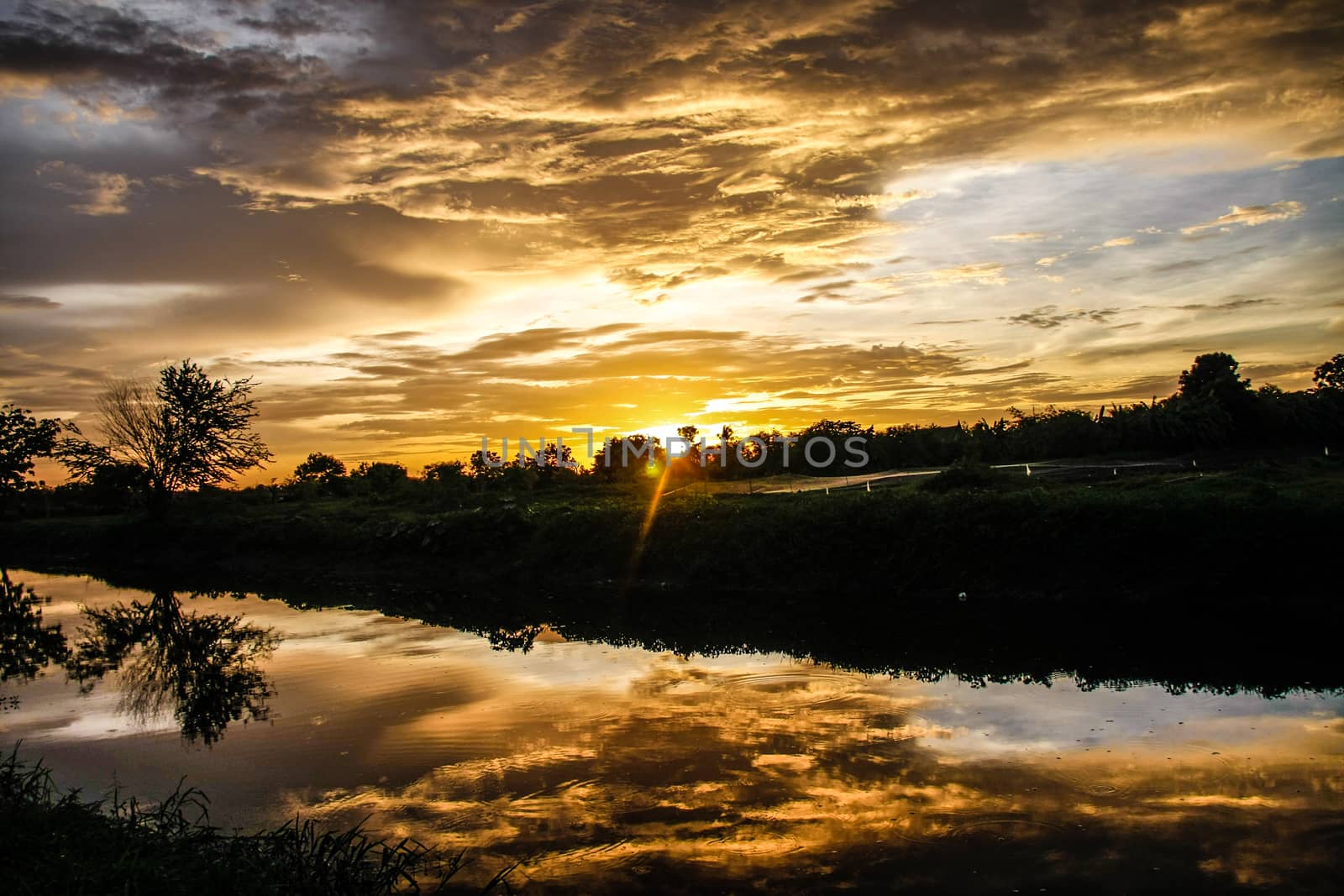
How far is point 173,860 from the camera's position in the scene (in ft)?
21.4

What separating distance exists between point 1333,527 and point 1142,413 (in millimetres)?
14370

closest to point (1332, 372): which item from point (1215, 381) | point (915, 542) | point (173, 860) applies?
point (1215, 381)

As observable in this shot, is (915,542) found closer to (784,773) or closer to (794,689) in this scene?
(794,689)

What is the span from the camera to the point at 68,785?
34.5 feet

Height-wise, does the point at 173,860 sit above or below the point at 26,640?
above

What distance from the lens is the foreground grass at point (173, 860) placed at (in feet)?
19.7

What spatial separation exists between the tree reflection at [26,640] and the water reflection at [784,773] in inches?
150

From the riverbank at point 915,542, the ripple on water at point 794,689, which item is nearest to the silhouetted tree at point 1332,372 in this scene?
the riverbank at point 915,542

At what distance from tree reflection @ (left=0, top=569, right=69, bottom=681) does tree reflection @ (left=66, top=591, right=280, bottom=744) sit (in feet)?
1.80

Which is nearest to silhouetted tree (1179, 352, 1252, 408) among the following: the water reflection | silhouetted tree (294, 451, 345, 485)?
the water reflection

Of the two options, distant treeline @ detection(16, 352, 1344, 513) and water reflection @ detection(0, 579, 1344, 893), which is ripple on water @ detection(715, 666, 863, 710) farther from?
distant treeline @ detection(16, 352, 1344, 513)

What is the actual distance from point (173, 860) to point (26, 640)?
20575 millimetres

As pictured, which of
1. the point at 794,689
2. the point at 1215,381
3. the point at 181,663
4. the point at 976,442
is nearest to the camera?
the point at 794,689

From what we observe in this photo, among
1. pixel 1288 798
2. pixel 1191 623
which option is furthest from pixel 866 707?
pixel 1191 623
